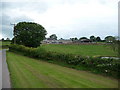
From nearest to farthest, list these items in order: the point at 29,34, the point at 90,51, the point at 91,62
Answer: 1. the point at 91,62
2. the point at 90,51
3. the point at 29,34

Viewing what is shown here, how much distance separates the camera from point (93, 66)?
13.8 meters

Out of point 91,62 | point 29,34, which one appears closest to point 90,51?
point 91,62

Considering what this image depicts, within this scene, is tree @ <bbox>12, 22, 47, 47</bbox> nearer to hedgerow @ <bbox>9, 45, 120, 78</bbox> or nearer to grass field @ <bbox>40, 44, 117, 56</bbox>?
grass field @ <bbox>40, 44, 117, 56</bbox>

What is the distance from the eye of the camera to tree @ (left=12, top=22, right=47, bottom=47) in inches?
2133

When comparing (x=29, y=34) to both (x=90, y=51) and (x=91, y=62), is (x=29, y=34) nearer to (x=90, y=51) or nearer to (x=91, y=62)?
(x=90, y=51)

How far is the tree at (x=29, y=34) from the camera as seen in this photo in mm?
54188

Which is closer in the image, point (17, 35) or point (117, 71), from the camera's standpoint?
point (117, 71)

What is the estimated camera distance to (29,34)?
54.2 m

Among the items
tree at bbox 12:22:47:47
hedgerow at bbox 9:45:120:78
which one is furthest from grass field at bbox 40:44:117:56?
tree at bbox 12:22:47:47

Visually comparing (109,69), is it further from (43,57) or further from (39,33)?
(39,33)

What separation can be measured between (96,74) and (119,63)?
5.80 ft

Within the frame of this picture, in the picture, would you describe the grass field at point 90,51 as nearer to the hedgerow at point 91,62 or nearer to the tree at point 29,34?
the hedgerow at point 91,62

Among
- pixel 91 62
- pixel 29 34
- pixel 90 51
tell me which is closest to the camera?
pixel 91 62

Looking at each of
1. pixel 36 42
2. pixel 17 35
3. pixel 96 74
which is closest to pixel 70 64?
pixel 96 74
